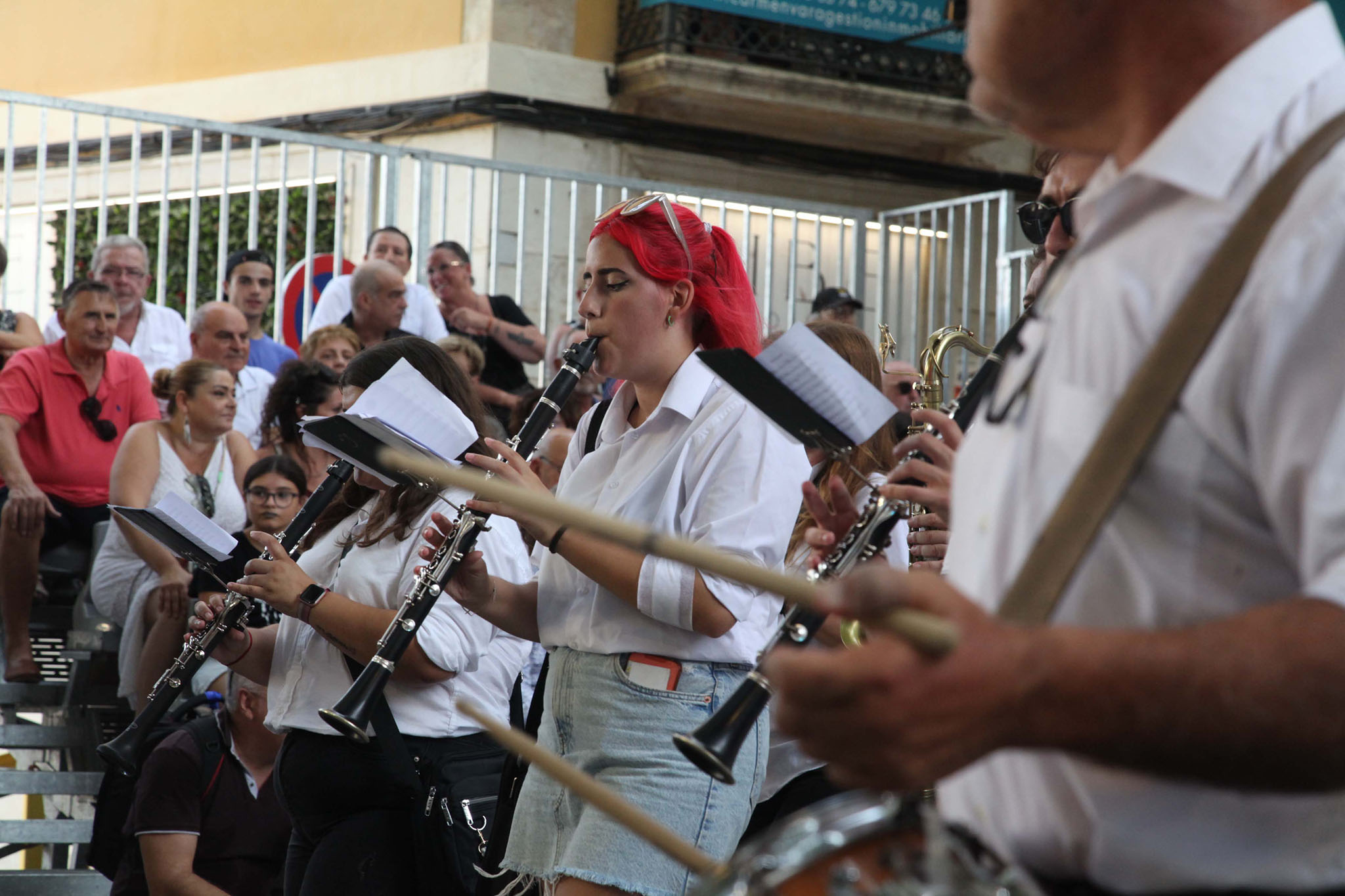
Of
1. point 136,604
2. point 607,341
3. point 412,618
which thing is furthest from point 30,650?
point 607,341

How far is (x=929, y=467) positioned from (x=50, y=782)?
4.62m

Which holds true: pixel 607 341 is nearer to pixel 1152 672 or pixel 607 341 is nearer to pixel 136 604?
pixel 1152 672

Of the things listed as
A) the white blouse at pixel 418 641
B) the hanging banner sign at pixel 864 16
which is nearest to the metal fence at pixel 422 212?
the hanging banner sign at pixel 864 16

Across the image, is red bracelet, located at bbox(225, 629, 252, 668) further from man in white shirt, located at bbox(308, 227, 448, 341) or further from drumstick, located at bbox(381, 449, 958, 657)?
man in white shirt, located at bbox(308, 227, 448, 341)

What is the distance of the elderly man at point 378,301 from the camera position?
7.68 metres

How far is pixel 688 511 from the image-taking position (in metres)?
2.93

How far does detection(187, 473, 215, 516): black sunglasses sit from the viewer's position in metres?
6.26

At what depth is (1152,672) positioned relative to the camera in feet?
3.41

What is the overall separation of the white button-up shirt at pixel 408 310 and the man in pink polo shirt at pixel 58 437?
1.23 meters

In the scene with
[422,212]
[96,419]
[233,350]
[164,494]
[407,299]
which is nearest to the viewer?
[164,494]

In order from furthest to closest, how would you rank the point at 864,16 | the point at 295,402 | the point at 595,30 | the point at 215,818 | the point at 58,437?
the point at 864,16 → the point at 595,30 → the point at 58,437 → the point at 295,402 → the point at 215,818

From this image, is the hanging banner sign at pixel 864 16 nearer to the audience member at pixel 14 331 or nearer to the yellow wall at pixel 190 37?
the yellow wall at pixel 190 37

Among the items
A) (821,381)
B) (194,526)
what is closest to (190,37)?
(194,526)

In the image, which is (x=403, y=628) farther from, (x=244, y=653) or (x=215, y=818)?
(x=215, y=818)
